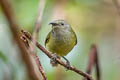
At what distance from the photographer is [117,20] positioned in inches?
193

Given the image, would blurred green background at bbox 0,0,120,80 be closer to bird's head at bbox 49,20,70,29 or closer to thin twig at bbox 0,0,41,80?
bird's head at bbox 49,20,70,29

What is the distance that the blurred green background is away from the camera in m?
2.39

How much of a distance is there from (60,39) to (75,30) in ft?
2.98

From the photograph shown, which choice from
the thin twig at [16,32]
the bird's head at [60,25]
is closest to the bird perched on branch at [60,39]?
the bird's head at [60,25]

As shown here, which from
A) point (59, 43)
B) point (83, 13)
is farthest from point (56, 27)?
point (83, 13)

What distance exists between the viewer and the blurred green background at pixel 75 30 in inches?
94.0

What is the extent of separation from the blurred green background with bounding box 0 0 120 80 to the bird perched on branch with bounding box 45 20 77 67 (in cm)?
8

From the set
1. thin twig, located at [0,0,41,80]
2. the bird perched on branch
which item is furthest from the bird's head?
thin twig, located at [0,0,41,80]

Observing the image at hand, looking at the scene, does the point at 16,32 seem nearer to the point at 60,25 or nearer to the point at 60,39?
the point at 60,39

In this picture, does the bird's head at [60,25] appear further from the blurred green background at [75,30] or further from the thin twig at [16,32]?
the thin twig at [16,32]

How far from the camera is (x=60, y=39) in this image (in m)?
3.35

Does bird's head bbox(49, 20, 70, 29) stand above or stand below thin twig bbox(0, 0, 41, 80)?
A: below

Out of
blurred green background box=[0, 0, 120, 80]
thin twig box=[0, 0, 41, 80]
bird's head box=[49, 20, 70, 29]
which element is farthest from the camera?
bird's head box=[49, 20, 70, 29]

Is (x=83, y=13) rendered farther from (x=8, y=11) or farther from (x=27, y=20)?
(x=8, y=11)
